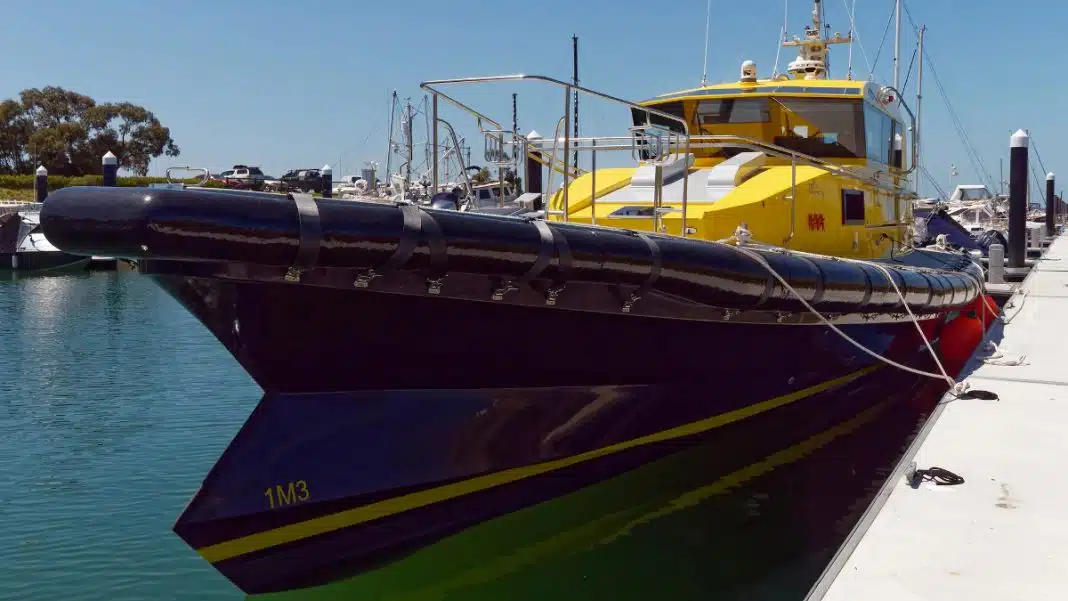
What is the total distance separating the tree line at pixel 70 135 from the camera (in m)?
48.6

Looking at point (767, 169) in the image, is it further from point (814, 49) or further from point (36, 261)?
point (36, 261)

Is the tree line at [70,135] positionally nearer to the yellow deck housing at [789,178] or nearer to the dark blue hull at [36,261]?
the dark blue hull at [36,261]

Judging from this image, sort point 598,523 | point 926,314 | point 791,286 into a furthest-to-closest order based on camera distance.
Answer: point 926,314 → point 598,523 → point 791,286

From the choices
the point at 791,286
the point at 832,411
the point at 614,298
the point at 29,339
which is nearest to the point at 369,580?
the point at 614,298

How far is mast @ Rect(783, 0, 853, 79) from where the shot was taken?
447 inches

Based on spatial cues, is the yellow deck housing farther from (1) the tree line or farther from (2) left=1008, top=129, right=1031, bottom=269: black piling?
(1) the tree line

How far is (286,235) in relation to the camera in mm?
4379

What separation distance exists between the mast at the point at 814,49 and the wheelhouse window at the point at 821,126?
2443 millimetres

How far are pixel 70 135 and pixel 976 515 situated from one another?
5177 cm

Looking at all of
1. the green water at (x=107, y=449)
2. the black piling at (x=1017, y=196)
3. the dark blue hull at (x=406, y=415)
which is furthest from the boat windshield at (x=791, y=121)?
the black piling at (x=1017, y=196)

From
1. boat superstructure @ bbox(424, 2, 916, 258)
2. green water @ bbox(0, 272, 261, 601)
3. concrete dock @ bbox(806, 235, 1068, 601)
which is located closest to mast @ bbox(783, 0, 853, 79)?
boat superstructure @ bbox(424, 2, 916, 258)

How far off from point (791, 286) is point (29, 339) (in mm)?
14071

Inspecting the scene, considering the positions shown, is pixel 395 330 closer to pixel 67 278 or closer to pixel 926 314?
pixel 926 314

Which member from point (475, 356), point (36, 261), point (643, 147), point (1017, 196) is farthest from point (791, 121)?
point (36, 261)
